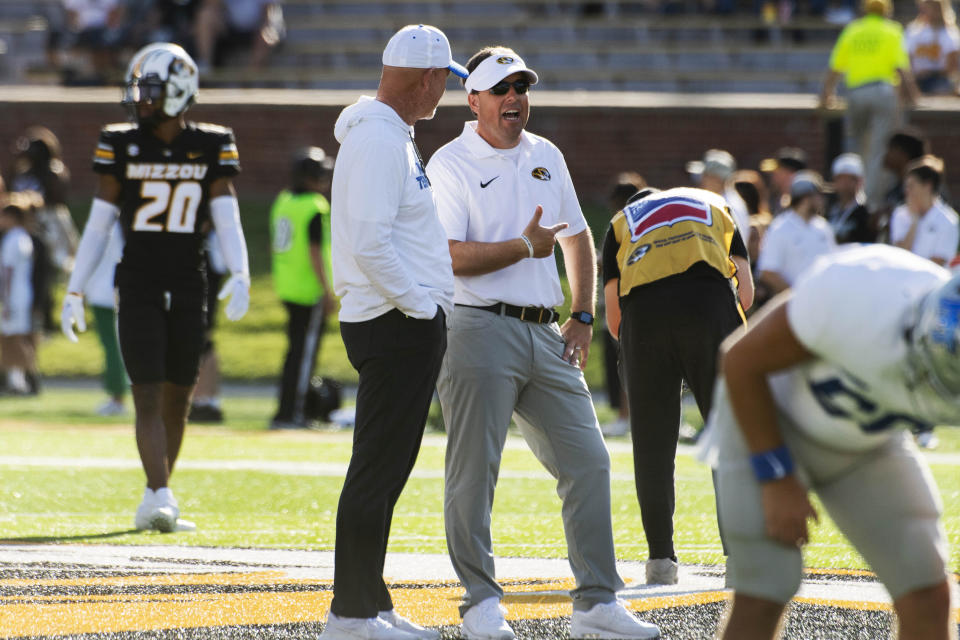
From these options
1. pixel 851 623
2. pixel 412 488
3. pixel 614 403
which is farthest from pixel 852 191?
pixel 851 623

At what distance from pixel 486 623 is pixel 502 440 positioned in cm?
63

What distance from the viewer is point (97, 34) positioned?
24.1 metres

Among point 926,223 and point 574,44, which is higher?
point 574,44

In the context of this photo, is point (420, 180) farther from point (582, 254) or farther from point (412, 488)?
point (412, 488)

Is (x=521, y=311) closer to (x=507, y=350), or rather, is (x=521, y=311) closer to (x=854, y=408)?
(x=507, y=350)

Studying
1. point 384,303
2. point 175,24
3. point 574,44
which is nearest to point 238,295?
point 384,303

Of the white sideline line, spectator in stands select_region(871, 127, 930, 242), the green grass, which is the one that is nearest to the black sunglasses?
the white sideline line

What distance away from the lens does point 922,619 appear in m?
3.56

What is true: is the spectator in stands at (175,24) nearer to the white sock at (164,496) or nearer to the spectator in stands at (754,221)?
the spectator in stands at (754,221)

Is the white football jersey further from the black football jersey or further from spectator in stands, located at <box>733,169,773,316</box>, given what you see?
spectator in stands, located at <box>733,169,773,316</box>

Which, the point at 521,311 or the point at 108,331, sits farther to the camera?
the point at 108,331

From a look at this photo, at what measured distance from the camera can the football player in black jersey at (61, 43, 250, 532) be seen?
7309 mm

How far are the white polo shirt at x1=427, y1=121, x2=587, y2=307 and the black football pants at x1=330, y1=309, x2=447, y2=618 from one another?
43 centimetres

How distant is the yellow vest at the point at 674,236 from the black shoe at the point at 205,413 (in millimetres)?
7352
